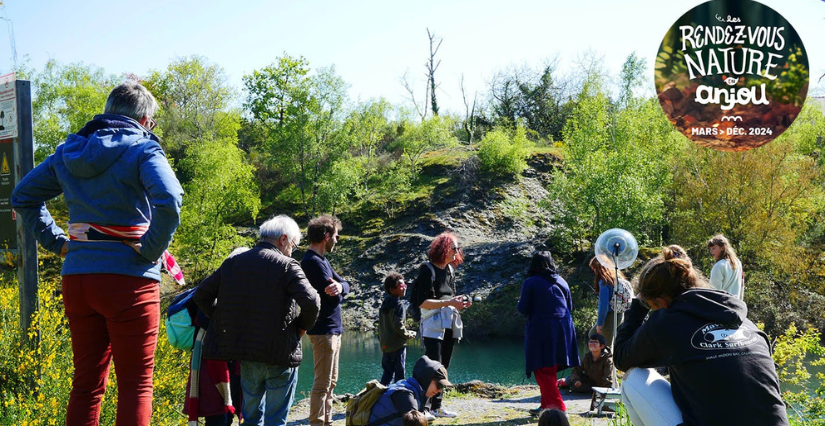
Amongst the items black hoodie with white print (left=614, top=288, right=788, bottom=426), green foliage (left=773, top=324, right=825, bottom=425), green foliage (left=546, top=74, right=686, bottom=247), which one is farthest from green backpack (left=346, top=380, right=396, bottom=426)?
green foliage (left=546, top=74, right=686, bottom=247)

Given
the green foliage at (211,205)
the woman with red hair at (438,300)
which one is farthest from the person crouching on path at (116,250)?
the green foliage at (211,205)

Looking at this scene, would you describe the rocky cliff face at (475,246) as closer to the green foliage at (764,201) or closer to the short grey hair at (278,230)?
the green foliage at (764,201)

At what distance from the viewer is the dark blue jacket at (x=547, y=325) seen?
244 inches

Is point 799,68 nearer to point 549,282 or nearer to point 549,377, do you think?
point 549,282

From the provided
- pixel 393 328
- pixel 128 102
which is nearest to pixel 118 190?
pixel 128 102

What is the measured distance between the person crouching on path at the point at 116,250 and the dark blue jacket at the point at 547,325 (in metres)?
3.79

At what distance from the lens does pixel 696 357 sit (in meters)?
2.99

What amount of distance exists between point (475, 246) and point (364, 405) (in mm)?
27400

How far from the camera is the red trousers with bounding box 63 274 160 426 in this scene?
122 inches

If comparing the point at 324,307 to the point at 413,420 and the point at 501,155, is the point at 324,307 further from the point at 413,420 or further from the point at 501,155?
the point at 501,155

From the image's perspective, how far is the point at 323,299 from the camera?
5.39m

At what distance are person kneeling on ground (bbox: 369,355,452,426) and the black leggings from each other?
1.36m

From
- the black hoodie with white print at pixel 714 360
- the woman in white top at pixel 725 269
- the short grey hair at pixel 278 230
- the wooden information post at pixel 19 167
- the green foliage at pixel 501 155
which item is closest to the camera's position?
the black hoodie with white print at pixel 714 360

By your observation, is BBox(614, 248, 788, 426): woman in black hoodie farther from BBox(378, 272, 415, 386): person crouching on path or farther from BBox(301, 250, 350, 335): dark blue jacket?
BBox(378, 272, 415, 386): person crouching on path
